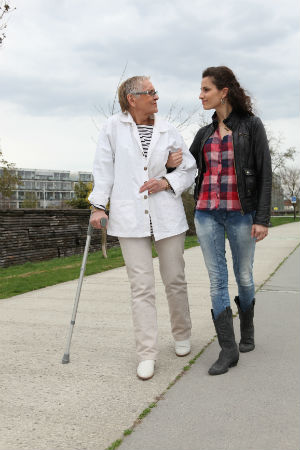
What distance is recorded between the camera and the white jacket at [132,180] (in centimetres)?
385

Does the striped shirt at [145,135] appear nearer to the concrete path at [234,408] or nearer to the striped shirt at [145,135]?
the striped shirt at [145,135]

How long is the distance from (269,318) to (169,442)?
321 cm

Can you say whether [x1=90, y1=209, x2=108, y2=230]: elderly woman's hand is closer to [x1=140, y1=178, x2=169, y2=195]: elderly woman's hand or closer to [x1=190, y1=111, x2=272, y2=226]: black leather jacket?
[x1=140, y1=178, x2=169, y2=195]: elderly woman's hand

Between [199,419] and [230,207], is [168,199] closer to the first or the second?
[230,207]

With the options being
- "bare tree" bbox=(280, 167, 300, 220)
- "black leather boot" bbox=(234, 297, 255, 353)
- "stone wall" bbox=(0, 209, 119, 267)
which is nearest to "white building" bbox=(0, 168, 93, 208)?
"bare tree" bbox=(280, 167, 300, 220)

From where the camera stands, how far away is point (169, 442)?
266 cm

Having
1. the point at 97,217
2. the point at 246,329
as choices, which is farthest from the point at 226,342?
the point at 97,217

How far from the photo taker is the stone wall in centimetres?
1395

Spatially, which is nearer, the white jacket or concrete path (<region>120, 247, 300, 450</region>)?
concrete path (<region>120, 247, 300, 450</region>)

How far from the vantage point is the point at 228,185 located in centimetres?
389

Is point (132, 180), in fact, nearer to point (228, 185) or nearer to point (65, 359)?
point (228, 185)

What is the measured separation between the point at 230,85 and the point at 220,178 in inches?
25.5

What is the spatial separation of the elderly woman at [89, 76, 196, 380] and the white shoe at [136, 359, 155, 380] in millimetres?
66

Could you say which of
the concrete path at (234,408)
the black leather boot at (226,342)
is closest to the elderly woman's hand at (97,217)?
the black leather boot at (226,342)
